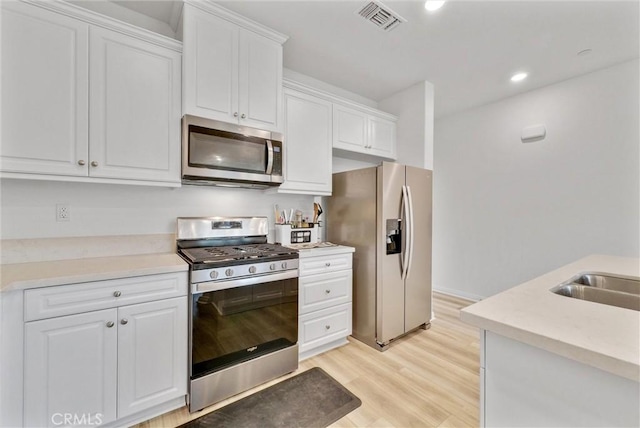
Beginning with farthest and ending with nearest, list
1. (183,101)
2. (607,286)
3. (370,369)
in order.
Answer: (370,369)
(183,101)
(607,286)

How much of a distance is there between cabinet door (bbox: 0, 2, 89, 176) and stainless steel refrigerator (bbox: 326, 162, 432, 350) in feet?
6.92

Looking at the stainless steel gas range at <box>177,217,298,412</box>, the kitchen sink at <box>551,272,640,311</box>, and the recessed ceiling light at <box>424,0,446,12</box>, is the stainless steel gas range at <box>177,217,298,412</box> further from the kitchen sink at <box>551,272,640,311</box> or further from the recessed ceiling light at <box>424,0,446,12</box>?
the recessed ceiling light at <box>424,0,446,12</box>

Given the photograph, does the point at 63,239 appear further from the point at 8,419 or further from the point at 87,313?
the point at 8,419

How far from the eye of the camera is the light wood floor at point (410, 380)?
5.34 ft

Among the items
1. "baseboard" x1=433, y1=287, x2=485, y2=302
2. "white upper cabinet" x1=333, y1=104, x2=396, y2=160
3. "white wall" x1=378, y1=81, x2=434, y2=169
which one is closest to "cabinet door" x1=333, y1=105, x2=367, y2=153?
"white upper cabinet" x1=333, y1=104, x2=396, y2=160

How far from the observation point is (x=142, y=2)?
75.7 inches

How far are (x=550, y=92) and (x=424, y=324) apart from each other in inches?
119

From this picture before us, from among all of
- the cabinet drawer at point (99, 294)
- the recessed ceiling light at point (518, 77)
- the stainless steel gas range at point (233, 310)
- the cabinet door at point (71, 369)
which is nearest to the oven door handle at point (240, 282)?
the stainless steel gas range at point (233, 310)

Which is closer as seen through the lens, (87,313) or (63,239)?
(87,313)

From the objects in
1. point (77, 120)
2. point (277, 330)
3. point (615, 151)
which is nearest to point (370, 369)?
point (277, 330)

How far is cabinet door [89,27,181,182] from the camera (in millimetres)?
1637

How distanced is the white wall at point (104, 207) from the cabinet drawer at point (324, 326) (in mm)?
1139

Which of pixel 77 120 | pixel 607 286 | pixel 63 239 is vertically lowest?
pixel 607 286

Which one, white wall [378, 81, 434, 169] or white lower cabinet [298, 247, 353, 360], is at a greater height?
white wall [378, 81, 434, 169]
